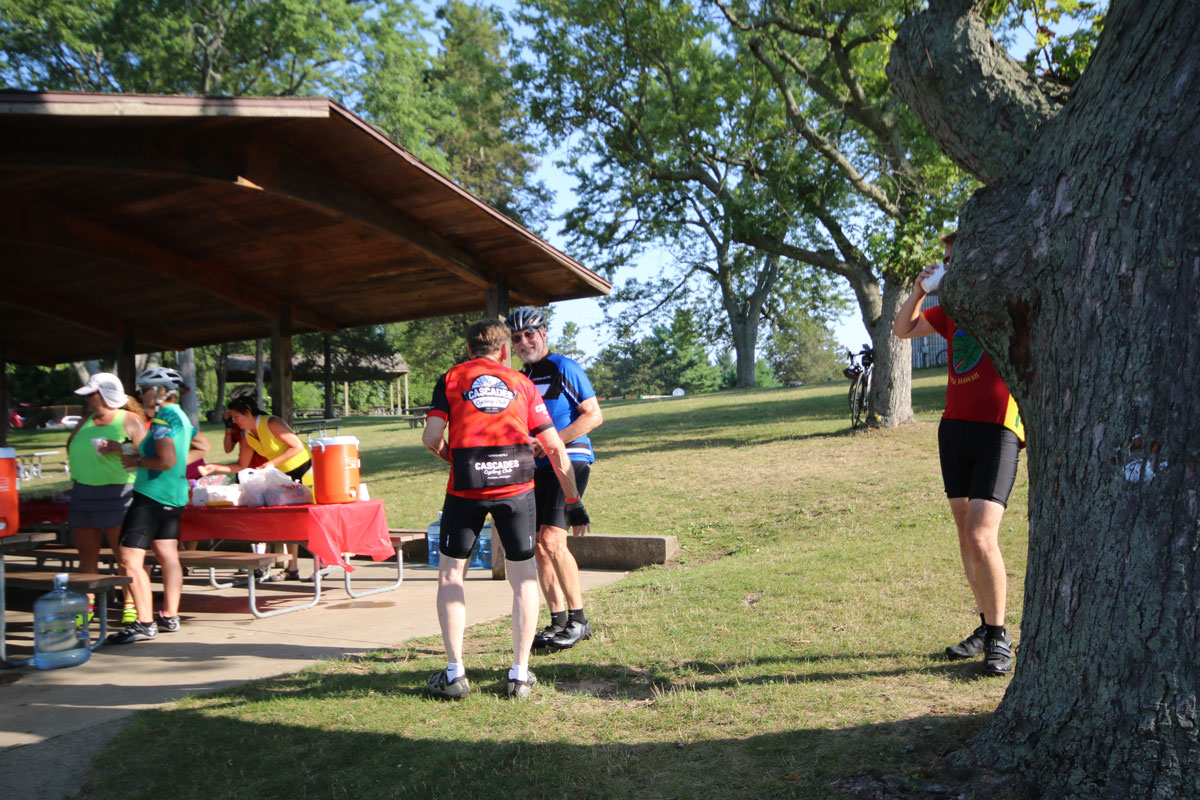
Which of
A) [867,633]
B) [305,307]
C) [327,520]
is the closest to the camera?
[867,633]

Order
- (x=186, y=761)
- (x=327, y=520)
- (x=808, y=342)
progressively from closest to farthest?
(x=186, y=761) → (x=327, y=520) → (x=808, y=342)

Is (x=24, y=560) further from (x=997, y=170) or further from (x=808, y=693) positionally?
(x=997, y=170)

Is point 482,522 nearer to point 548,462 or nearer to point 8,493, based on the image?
point 548,462

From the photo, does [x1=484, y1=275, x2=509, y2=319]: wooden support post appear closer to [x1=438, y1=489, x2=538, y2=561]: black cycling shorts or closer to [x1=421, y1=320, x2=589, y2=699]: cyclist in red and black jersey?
[x1=421, y1=320, x2=589, y2=699]: cyclist in red and black jersey

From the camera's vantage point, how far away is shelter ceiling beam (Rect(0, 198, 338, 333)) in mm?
7492

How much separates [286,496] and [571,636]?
9.42 feet

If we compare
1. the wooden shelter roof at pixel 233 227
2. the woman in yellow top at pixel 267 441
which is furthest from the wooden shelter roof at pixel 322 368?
the woman in yellow top at pixel 267 441

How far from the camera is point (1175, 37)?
275 centimetres

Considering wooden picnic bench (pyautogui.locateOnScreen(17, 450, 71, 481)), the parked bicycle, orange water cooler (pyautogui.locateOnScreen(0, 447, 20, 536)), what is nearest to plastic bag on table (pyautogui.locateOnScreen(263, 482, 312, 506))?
orange water cooler (pyautogui.locateOnScreen(0, 447, 20, 536))

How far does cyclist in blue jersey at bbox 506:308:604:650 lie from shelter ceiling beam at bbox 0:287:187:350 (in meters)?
7.81

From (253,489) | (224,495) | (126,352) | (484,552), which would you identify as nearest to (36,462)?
(126,352)

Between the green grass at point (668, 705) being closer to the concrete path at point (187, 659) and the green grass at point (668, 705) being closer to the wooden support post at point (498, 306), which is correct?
the concrete path at point (187, 659)

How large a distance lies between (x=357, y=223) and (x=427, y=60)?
80.0ft

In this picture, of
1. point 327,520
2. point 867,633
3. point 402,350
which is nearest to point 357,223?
point 327,520
